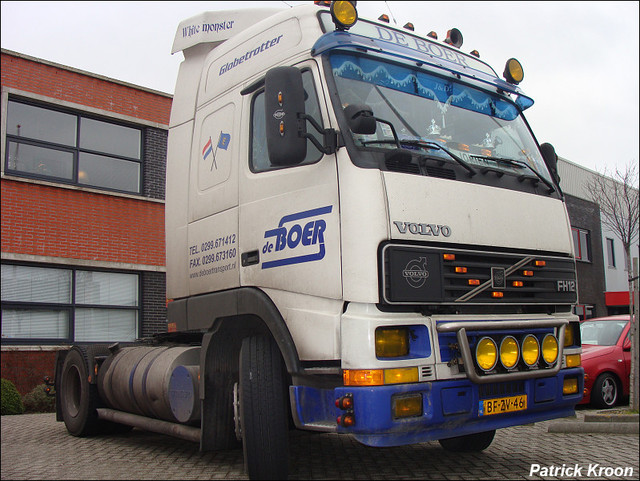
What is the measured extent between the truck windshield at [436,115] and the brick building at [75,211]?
9.90 meters

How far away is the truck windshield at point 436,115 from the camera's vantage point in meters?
4.71

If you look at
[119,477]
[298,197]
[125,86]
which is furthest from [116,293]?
[298,197]

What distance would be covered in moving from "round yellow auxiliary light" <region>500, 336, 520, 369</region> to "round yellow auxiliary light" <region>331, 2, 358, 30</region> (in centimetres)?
243

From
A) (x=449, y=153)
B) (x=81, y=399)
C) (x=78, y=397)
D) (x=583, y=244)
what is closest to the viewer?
(x=449, y=153)

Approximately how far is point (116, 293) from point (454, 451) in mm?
9903

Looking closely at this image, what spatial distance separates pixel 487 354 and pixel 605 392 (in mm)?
6891

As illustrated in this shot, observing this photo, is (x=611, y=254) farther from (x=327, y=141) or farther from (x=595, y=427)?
(x=327, y=141)

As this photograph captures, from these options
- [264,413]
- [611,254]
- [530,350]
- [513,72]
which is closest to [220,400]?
[264,413]

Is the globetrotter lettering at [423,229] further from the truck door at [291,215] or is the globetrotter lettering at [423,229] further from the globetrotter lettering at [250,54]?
the globetrotter lettering at [250,54]

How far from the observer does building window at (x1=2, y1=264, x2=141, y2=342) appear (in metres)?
13.0

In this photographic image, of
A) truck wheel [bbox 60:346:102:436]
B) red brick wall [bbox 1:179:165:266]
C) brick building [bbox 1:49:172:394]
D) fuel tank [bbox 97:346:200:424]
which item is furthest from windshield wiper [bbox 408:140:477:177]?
red brick wall [bbox 1:179:165:266]

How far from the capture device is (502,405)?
457 centimetres

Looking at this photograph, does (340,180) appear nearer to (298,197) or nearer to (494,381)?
(298,197)

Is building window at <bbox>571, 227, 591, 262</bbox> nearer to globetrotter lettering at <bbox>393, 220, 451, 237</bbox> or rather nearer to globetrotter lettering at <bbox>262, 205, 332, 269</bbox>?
globetrotter lettering at <bbox>393, 220, 451, 237</bbox>
